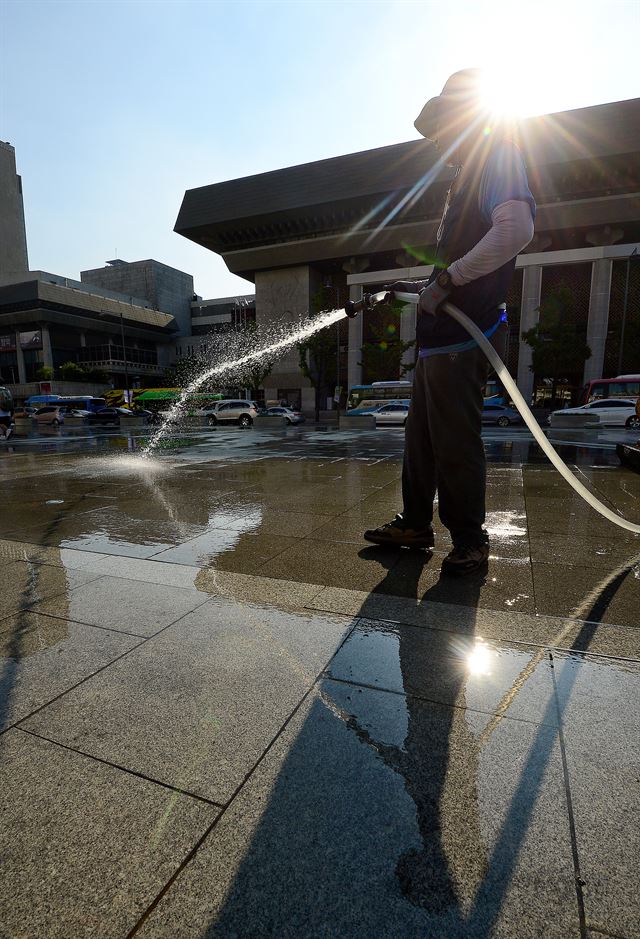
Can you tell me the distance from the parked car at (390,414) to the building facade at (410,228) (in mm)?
17931

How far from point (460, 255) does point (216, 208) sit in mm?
55592

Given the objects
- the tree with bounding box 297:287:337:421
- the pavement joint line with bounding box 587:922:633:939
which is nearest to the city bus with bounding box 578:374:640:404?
the tree with bounding box 297:287:337:421

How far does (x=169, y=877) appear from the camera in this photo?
1.05m

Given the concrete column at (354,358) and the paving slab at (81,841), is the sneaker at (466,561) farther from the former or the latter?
the concrete column at (354,358)

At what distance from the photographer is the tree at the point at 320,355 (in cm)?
4522

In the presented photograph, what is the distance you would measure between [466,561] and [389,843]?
1915 mm

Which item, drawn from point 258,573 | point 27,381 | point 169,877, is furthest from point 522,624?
point 27,381

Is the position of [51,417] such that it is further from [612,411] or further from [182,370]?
[182,370]

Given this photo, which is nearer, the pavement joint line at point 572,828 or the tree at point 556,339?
the pavement joint line at point 572,828

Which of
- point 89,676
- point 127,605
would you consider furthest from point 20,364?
point 89,676

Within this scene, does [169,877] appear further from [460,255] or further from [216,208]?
[216,208]

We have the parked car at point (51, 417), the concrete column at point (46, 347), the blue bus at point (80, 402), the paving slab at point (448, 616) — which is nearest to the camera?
the paving slab at point (448, 616)

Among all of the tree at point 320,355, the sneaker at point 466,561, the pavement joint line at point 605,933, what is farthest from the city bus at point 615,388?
the pavement joint line at point 605,933

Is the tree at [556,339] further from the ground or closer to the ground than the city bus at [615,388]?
further from the ground
